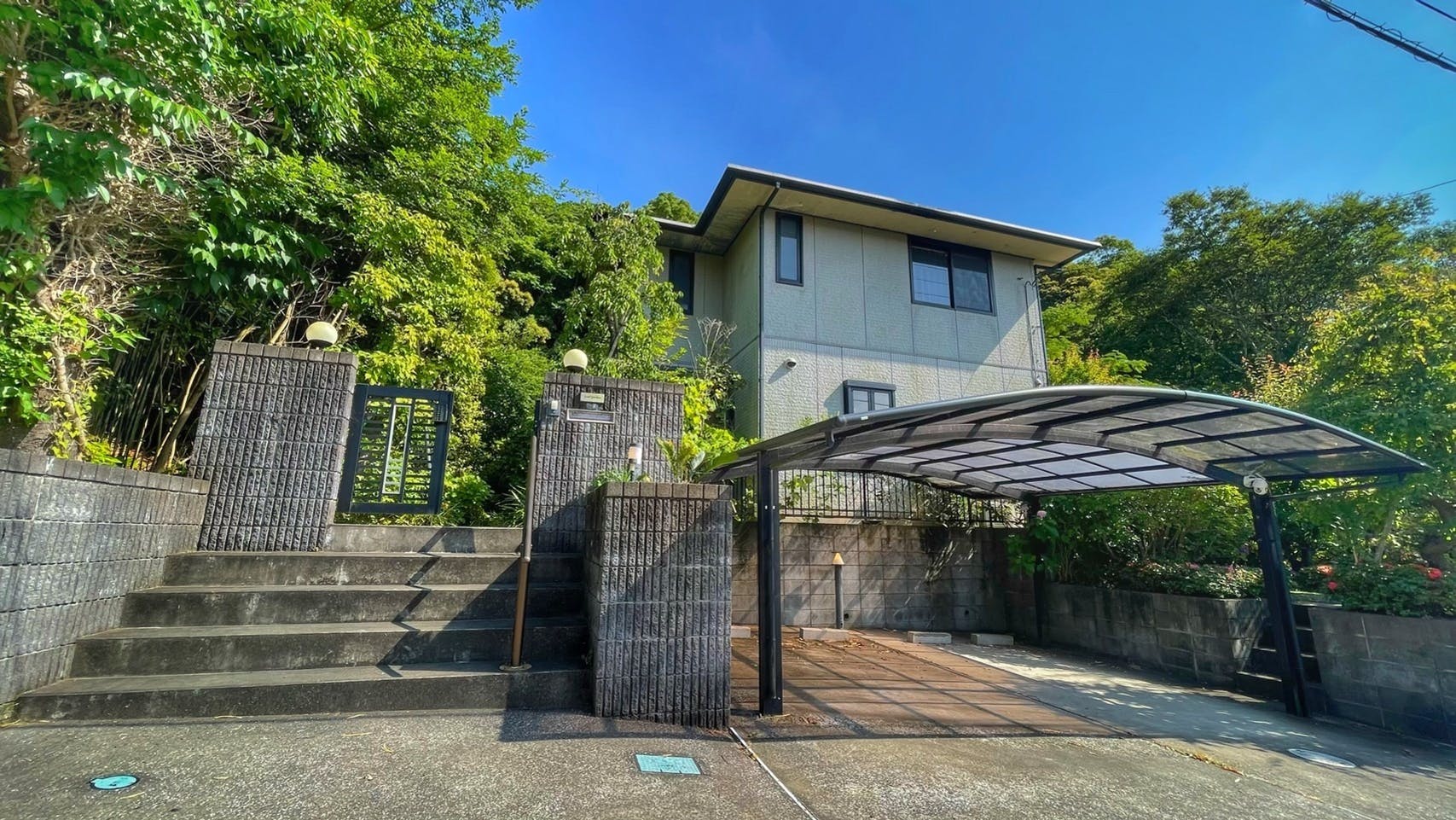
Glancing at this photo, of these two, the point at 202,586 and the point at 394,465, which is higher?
the point at 394,465

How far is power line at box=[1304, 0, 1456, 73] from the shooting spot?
238 inches

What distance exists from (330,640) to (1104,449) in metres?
5.94

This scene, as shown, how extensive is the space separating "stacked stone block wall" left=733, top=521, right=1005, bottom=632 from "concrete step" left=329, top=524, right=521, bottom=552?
3.25 metres

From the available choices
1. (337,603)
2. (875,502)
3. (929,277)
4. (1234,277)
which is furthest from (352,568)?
(1234,277)

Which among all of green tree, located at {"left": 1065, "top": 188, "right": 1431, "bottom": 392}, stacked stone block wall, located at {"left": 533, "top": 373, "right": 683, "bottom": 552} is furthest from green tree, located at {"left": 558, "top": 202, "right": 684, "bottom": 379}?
green tree, located at {"left": 1065, "top": 188, "right": 1431, "bottom": 392}

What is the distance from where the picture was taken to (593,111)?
8555 millimetres

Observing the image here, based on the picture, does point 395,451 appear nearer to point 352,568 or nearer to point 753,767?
point 352,568

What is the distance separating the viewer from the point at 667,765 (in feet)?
8.82

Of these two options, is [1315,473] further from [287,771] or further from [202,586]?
[202,586]

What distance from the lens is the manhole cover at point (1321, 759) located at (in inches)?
139

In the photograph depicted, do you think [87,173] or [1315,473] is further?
[1315,473]

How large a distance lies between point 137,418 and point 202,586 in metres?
2.20

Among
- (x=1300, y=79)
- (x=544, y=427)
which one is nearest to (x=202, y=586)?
(x=544, y=427)

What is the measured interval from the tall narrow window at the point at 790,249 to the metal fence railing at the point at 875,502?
401cm
